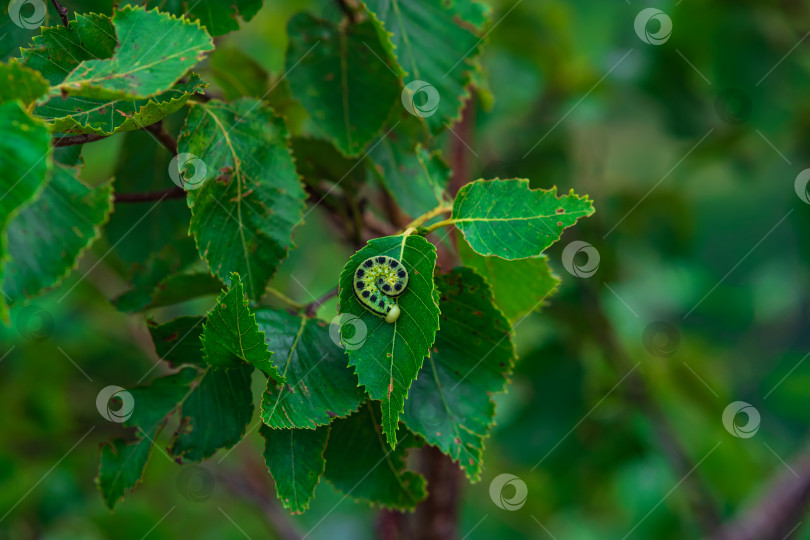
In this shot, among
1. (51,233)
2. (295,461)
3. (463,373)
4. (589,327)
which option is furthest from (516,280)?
(589,327)

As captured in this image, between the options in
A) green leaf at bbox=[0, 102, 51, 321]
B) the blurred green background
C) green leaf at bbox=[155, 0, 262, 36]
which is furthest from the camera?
the blurred green background

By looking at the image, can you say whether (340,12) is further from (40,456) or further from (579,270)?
(40,456)

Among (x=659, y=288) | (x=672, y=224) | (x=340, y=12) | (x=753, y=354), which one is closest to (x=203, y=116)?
(x=340, y=12)

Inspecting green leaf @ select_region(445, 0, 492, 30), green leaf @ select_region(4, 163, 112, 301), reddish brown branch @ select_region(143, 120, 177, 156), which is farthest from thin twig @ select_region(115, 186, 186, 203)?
green leaf @ select_region(445, 0, 492, 30)

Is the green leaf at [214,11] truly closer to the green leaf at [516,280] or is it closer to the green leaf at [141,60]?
the green leaf at [141,60]

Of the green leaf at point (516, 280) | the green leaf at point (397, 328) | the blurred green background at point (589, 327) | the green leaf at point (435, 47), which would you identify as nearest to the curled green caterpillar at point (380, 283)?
the green leaf at point (397, 328)

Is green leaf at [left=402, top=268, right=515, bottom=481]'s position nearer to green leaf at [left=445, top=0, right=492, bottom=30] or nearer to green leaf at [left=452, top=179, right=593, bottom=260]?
green leaf at [left=452, top=179, right=593, bottom=260]

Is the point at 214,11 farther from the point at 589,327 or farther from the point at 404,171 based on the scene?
the point at 589,327
